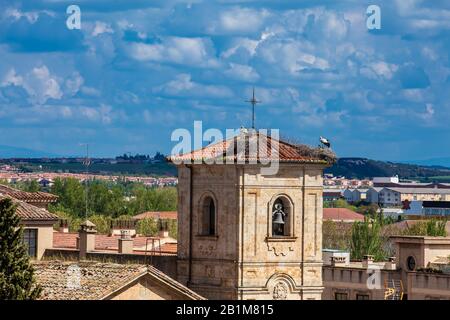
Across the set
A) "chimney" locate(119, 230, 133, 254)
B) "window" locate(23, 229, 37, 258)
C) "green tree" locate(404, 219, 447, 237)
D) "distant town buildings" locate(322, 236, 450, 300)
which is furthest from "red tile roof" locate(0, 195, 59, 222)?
"green tree" locate(404, 219, 447, 237)

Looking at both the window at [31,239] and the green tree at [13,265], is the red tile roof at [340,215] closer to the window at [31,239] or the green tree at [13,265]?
the window at [31,239]

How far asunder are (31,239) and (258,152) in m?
7.91

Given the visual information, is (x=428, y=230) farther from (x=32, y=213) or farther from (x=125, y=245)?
(x=32, y=213)

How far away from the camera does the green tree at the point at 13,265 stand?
31.7 meters

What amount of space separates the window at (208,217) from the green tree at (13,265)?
14.7 metres

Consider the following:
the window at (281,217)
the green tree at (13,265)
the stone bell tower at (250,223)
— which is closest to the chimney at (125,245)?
the stone bell tower at (250,223)

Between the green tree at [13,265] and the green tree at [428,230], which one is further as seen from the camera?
the green tree at [428,230]

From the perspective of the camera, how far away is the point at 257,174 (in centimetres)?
4656

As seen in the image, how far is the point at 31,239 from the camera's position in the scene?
51531 millimetres

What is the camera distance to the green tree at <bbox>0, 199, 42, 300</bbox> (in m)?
31.7
